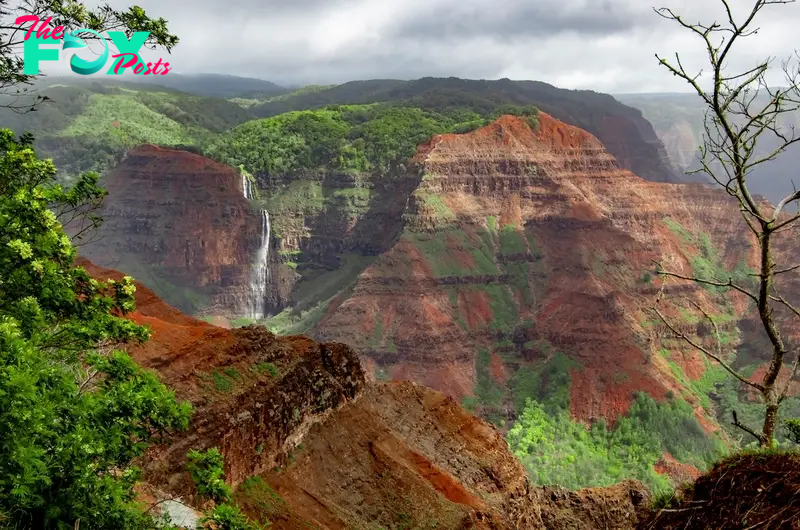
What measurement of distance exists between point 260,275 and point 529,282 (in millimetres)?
59122

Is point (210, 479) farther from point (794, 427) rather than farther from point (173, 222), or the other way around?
point (173, 222)

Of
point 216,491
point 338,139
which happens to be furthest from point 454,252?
point 216,491

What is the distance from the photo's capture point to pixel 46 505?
1362 cm

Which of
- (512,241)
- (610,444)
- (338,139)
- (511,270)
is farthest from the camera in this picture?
(338,139)

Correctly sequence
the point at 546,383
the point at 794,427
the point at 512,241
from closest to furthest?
the point at 794,427 → the point at 546,383 → the point at 512,241

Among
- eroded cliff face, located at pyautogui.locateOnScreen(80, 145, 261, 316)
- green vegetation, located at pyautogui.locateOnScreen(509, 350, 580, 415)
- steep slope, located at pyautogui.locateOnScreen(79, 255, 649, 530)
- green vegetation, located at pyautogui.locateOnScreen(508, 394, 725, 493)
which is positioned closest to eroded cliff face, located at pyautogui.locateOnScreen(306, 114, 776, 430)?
green vegetation, located at pyautogui.locateOnScreen(509, 350, 580, 415)

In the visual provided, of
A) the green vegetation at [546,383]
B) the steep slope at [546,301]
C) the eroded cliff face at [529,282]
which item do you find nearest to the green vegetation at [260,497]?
the steep slope at [546,301]

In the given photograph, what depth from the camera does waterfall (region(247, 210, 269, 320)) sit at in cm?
15200

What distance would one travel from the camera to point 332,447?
37.4 metres

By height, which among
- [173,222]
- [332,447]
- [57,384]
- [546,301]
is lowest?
[546,301]

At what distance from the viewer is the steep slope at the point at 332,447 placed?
31781mm

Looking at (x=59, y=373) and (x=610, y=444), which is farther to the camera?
(x=610, y=444)

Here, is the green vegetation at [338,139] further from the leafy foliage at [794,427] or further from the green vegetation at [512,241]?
the leafy foliage at [794,427]

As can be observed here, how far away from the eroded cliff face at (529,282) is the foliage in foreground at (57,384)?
275 feet
